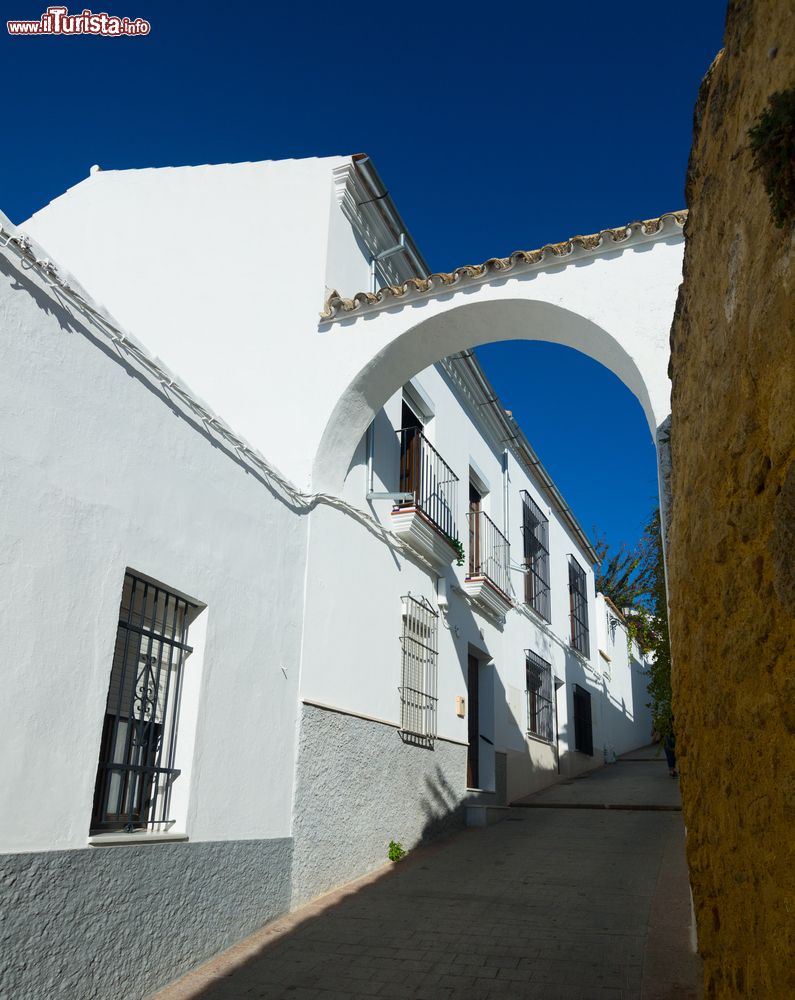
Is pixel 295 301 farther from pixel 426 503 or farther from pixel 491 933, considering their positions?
pixel 491 933

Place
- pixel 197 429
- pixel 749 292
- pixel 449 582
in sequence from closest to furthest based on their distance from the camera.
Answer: pixel 749 292 < pixel 197 429 < pixel 449 582

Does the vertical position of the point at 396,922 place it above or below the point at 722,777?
below

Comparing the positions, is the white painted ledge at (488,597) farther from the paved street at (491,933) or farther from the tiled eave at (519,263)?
the tiled eave at (519,263)

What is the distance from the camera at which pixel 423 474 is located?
9.79 metres

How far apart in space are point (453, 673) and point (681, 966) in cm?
529

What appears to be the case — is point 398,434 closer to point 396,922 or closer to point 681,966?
point 396,922

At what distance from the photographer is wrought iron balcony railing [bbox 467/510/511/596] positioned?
11.8 m

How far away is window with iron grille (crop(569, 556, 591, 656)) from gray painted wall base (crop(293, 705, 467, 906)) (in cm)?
849

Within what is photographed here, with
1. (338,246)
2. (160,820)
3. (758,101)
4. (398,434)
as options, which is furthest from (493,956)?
(338,246)

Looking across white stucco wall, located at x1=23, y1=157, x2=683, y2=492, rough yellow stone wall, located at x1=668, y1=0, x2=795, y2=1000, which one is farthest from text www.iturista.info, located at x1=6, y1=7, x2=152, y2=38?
rough yellow stone wall, located at x1=668, y1=0, x2=795, y2=1000

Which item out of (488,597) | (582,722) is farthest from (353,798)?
(582,722)

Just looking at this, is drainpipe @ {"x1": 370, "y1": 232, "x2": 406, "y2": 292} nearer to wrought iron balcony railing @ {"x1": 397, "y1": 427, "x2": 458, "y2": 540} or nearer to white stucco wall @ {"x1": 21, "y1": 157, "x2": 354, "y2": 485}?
white stucco wall @ {"x1": 21, "y1": 157, "x2": 354, "y2": 485}

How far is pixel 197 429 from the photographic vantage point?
5805 mm

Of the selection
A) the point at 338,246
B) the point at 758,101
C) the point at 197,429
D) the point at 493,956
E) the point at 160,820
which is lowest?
the point at 493,956
